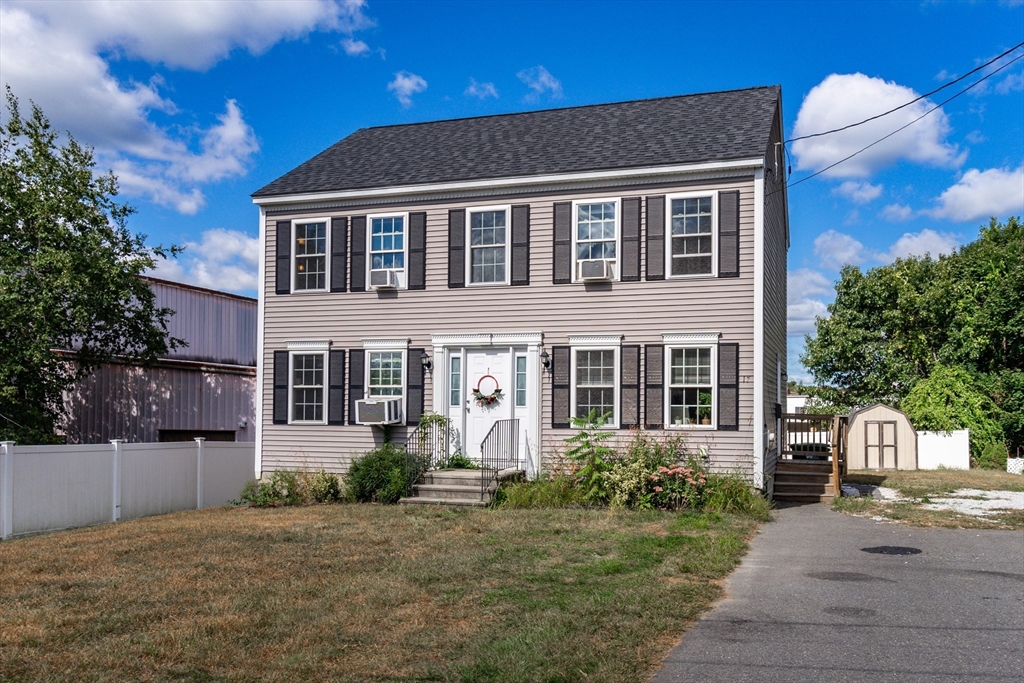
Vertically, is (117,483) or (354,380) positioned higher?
(354,380)

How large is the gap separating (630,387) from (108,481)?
329 inches

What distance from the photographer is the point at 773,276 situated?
1725 centimetres

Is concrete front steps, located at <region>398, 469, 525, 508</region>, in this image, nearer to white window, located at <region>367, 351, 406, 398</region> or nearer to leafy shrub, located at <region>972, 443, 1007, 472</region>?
white window, located at <region>367, 351, 406, 398</region>

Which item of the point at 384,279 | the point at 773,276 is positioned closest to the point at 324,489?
the point at 384,279

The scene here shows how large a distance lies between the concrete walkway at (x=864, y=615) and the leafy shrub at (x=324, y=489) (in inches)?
297

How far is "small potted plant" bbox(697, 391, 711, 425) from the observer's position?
14758 mm

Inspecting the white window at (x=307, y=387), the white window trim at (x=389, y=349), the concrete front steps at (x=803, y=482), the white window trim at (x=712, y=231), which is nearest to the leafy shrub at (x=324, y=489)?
the white window at (x=307, y=387)

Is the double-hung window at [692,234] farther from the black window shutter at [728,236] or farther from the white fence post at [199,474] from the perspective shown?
the white fence post at [199,474]

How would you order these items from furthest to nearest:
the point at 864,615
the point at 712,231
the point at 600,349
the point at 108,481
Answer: the point at 600,349
the point at 712,231
the point at 108,481
the point at 864,615

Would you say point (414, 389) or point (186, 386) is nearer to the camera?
point (414, 389)

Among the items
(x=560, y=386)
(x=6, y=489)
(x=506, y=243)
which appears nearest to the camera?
(x=6, y=489)

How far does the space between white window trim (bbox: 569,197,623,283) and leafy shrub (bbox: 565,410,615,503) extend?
2367 millimetres

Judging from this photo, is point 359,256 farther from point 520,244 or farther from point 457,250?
point 520,244

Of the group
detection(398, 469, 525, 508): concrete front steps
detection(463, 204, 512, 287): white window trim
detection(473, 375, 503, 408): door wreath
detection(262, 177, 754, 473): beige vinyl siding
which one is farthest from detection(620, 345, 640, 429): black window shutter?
detection(463, 204, 512, 287): white window trim
